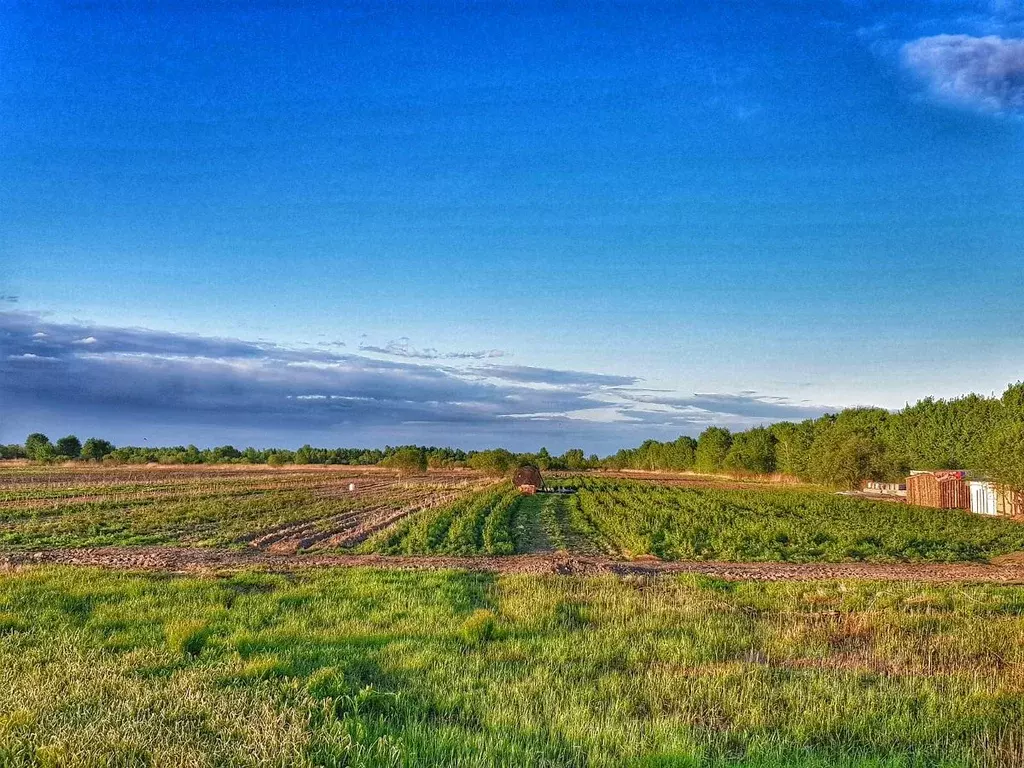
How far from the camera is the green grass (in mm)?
25406

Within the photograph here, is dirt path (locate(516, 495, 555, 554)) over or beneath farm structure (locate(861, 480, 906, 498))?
beneath

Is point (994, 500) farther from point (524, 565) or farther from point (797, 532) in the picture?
point (524, 565)

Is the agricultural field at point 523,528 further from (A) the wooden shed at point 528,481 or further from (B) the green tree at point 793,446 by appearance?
(B) the green tree at point 793,446

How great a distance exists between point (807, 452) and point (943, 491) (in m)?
37.5

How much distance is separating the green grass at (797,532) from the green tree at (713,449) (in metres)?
75.5

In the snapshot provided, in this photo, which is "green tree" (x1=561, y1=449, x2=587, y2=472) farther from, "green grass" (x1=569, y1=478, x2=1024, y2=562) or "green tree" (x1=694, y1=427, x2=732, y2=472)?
"green grass" (x1=569, y1=478, x2=1024, y2=562)

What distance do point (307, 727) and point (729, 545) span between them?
2268 centimetres

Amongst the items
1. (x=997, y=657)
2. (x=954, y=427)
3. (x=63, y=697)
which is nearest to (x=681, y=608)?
(x=997, y=657)

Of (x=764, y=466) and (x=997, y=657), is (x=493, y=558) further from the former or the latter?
(x=764, y=466)

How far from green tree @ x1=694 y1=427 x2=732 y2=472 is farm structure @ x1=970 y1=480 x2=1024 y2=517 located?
7433cm

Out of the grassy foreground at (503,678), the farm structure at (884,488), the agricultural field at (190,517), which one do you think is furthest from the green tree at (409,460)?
the grassy foreground at (503,678)

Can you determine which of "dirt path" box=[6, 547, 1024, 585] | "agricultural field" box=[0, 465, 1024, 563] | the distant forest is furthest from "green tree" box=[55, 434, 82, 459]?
"dirt path" box=[6, 547, 1024, 585]

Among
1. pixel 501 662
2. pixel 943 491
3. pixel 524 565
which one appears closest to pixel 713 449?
pixel 943 491

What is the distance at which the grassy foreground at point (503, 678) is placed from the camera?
601 cm
